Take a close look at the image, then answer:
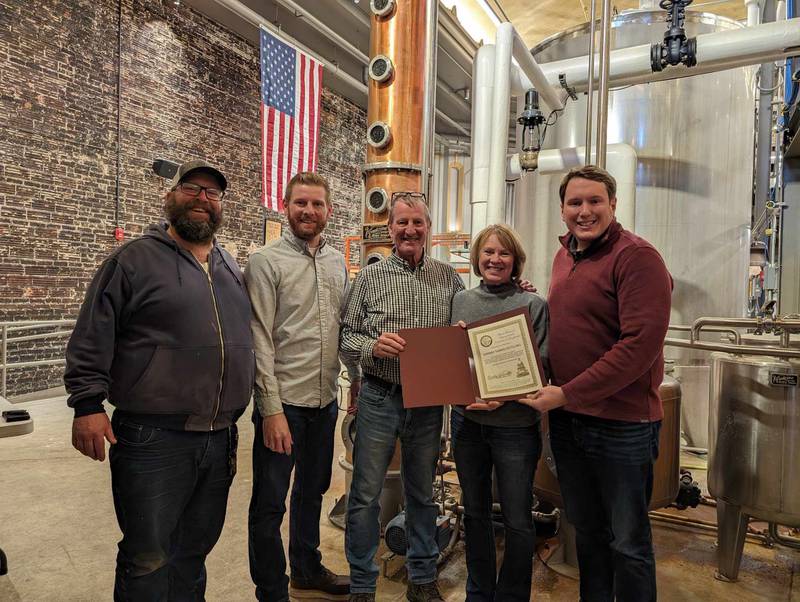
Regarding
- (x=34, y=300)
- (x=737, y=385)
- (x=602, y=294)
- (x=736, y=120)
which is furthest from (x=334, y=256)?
(x=34, y=300)

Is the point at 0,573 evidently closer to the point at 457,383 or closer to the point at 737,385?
the point at 457,383

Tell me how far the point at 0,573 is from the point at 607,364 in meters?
2.79

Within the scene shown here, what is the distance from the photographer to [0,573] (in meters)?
2.47

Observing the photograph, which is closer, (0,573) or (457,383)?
(457,383)

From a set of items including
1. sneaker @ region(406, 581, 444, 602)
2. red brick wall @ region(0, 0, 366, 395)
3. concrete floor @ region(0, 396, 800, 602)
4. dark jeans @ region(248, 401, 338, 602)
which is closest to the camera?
dark jeans @ region(248, 401, 338, 602)

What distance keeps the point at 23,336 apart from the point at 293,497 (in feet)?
17.5

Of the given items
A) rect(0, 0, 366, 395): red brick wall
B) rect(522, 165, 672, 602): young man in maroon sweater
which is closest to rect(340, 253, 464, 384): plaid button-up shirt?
→ rect(522, 165, 672, 602): young man in maroon sweater

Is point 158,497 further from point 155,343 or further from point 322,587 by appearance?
A: point 322,587

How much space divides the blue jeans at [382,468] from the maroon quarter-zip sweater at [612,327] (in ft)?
1.92

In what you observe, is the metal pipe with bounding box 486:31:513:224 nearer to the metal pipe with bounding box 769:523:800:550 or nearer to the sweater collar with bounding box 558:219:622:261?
the sweater collar with bounding box 558:219:622:261

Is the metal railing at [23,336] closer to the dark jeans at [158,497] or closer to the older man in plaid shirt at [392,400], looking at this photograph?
the dark jeans at [158,497]

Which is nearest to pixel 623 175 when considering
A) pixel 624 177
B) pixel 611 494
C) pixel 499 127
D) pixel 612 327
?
pixel 624 177

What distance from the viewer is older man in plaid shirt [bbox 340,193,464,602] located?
2059 mm

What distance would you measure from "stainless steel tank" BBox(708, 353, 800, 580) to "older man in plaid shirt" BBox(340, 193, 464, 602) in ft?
4.69
